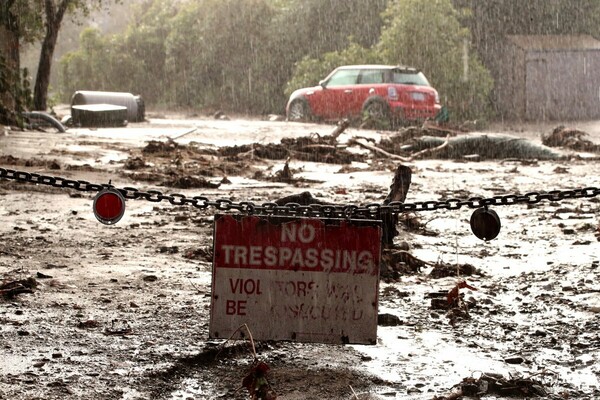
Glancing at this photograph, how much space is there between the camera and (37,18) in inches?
1088

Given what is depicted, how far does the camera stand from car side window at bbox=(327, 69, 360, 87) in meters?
28.7

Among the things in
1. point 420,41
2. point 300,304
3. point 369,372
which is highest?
point 420,41

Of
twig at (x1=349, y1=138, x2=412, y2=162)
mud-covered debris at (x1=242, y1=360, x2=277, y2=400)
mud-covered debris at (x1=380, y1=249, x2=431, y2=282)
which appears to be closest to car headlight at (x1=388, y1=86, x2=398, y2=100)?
twig at (x1=349, y1=138, x2=412, y2=162)

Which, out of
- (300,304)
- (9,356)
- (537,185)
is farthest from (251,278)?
(537,185)

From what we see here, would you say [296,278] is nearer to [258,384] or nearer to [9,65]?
[258,384]

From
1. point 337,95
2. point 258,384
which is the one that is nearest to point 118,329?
point 258,384

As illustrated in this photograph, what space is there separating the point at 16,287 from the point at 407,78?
74.1ft

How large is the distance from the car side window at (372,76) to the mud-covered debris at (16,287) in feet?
73.0

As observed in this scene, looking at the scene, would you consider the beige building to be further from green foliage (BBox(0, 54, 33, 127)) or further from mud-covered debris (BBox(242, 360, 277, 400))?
mud-covered debris (BBox(242, 360, 277, 400))

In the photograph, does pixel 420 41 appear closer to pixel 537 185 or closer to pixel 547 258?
pixel 537 185

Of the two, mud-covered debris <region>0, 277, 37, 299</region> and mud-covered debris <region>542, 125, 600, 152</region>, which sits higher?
mud-covered debris <region>542, 125, 600, 152</region>

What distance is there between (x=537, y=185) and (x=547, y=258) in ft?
20.0

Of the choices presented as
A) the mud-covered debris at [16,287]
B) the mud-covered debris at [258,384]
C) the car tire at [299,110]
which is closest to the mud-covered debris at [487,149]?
the car tire at [299,110]

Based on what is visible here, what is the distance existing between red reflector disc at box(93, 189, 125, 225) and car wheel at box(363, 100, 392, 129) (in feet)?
70.3
